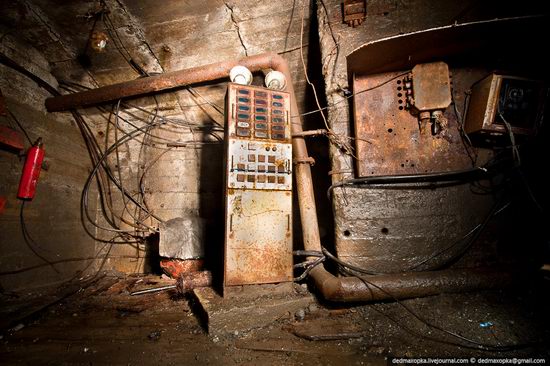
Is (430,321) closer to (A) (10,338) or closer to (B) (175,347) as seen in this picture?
(B) (175,347)

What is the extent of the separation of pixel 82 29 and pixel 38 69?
1004 mm

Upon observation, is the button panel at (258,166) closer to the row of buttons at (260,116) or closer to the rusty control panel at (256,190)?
the rusty control panel at (256,190)

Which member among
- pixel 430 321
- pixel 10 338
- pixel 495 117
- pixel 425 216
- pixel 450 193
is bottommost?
pixel 10 338

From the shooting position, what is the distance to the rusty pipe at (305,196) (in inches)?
83.3

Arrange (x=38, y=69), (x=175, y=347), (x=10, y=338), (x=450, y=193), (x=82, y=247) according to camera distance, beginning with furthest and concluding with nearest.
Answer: (x=82, y=247) < (x=38, y=69) < (x=450, y=193) < (x=10, y=338) < (x=175, y=347)

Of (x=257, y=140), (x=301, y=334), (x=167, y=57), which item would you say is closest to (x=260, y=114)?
(x=257, y=140)

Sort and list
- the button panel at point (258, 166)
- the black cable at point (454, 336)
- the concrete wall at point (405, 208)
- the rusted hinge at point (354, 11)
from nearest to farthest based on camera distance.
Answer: the black cable at point (454, 336)
the button panel at point (258, 166)
the concrete wall at point (405, 208)
the rusted hinge at point (354, 11)

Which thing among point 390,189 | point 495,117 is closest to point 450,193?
point 390,189

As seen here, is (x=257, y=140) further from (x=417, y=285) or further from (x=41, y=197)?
(x=41, y=197)

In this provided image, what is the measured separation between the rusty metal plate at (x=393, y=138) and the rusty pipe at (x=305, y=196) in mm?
687

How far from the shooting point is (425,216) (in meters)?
2.51

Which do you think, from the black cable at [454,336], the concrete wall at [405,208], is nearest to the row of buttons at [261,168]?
the concrete wall at [405,208]

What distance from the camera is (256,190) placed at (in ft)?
7.72

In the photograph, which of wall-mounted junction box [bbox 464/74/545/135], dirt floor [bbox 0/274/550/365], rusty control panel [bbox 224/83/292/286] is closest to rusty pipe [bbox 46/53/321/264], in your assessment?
rusty control panel [bbox 224/83/292/286]
